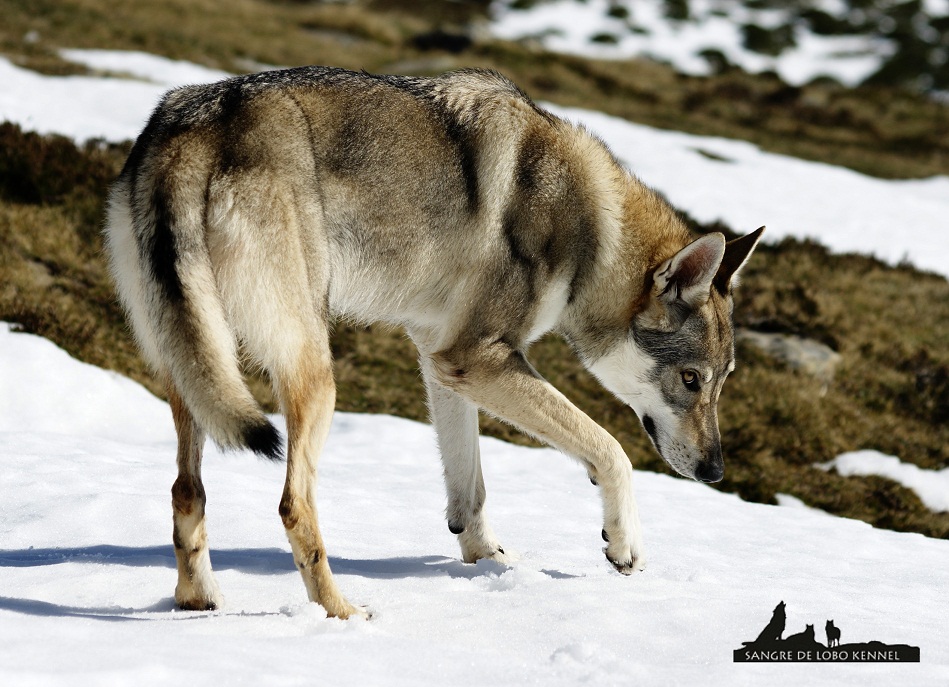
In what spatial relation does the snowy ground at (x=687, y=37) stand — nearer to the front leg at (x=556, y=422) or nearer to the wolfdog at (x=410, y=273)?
the wolfdog at (x=410, y=273)

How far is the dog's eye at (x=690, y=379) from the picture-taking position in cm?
484

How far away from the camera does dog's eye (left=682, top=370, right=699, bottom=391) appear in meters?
4.84

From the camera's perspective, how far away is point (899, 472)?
814 centimetres

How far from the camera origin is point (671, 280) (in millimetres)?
4773

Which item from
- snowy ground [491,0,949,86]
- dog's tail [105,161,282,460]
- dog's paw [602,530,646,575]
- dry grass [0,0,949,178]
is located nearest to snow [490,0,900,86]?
snowy ground [491,0,949,86]

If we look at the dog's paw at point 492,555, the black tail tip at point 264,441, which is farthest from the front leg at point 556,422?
the black tail tip at point 264,441

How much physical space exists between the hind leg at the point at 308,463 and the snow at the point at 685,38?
116 feet

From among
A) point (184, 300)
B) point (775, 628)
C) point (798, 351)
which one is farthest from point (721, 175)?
point (184, 300)

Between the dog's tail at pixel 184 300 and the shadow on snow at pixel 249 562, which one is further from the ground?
the dog's tail at pixel 184 300

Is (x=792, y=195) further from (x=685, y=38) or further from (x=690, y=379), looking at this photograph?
(x=685, y=38)

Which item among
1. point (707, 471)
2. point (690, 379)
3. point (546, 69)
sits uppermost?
point (546, 69)

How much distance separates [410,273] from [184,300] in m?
1.17

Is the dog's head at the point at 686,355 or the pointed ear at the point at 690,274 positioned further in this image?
the dog's head at the point at 686,355

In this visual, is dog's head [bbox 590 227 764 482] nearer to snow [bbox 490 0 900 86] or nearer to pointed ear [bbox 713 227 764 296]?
pointed ear [bbox 713 227 764 296]
